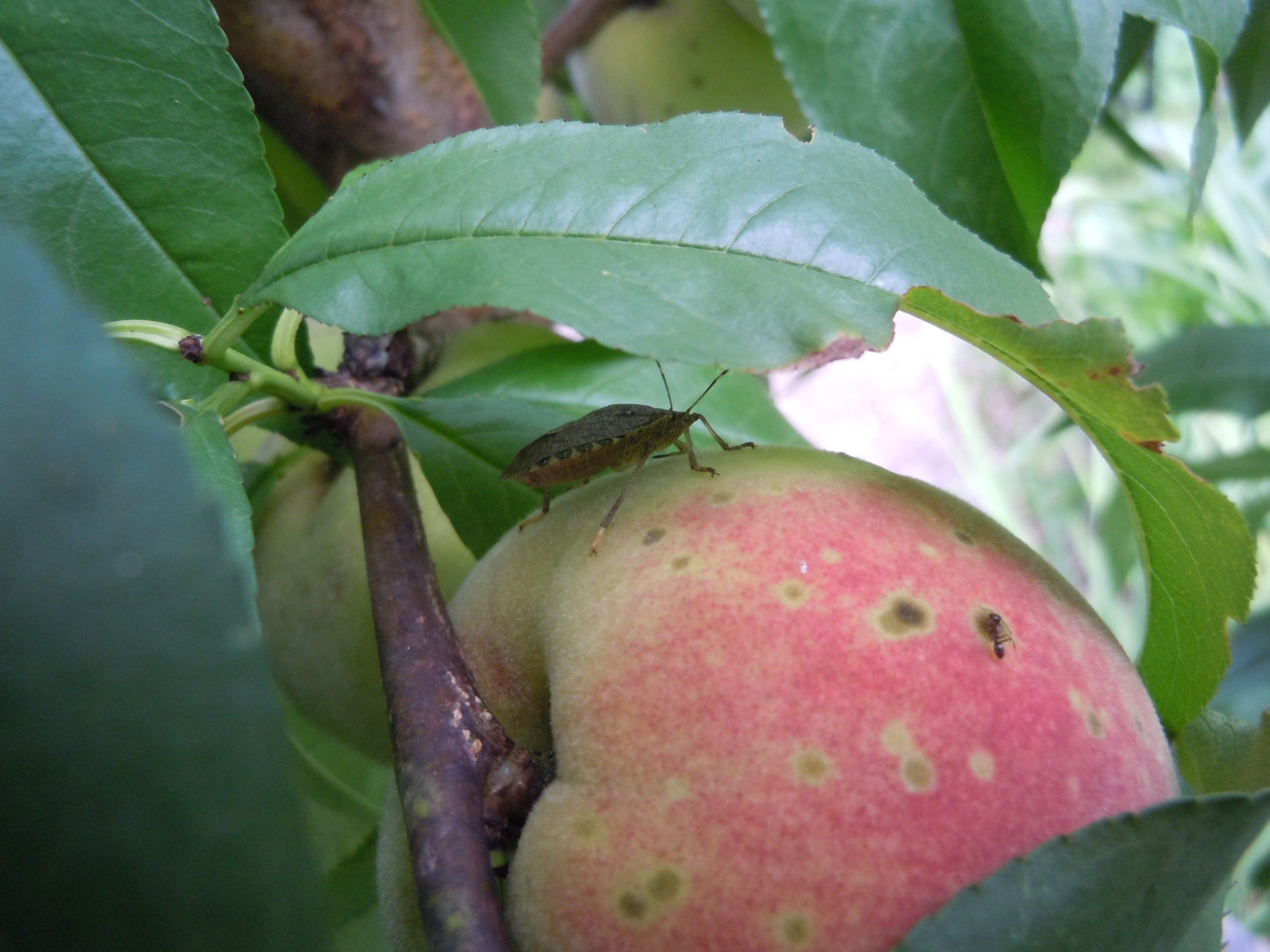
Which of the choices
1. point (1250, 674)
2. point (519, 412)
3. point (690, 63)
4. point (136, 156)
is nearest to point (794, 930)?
point (519, 412)

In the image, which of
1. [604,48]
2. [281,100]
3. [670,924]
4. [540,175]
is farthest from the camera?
[604,48]

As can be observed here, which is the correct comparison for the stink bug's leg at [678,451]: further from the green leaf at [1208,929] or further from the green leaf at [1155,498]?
the green leaf at [1208,929]

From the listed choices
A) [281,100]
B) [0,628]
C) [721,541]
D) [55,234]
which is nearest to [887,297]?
[721,541]

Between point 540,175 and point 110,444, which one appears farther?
point 540,175

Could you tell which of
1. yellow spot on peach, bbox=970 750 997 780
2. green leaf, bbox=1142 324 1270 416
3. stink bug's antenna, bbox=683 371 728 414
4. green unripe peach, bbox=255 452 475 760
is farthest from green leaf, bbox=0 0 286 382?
green leaf, bbox=1142 324 1270 416

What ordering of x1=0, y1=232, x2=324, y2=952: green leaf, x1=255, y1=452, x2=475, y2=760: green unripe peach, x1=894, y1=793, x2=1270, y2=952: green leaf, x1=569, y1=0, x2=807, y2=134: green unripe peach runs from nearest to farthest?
1. x1=0, y1=232, x2=324, y2=952: green leaf
2. x1=894, y1=793, x2=1270, y2=952: green leaf
3. x1=255, y1=452, x2=475, y2=760: green unripe peach
4. x1=569, y1=0, x2=807, y2=134: green unripe peach

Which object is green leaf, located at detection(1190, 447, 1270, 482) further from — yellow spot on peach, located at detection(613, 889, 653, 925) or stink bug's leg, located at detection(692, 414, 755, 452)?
yellow spot on peach, located at detection(613, 889, 653, 925)

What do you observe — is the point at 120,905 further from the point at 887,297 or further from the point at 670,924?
the point at 887,297
